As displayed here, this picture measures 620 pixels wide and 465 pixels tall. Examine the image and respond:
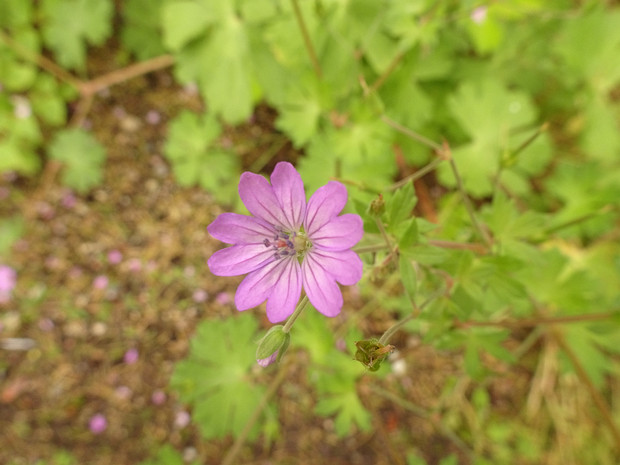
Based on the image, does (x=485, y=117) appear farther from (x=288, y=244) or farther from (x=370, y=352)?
(x=370, y=352)

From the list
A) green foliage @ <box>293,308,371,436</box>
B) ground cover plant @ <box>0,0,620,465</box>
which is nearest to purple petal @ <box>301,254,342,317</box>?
ground cover plant @ <box>0,0,620,465</box>

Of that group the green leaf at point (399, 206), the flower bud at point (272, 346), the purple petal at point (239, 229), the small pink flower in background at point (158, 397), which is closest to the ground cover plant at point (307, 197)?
the small pink flower in background at point (158, 397)

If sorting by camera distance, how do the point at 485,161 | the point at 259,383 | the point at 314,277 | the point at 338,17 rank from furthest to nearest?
the point at 259,383 < the point at 485,161 < the point at 338,17 < the point at 314,277

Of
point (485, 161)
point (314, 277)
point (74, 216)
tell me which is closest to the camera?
point (314, 277)

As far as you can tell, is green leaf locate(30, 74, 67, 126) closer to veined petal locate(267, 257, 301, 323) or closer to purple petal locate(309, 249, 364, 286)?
veined petal locate(267, 257, 301, 323)

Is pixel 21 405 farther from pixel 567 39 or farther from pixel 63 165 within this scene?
pixel 567 39

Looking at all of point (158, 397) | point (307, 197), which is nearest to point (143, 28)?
point (307, 197)

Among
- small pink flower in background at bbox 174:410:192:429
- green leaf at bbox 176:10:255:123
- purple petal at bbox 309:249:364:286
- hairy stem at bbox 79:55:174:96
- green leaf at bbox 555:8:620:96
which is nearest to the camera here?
purple petal at bbox 309:249:364:286

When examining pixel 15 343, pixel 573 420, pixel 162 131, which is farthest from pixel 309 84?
pixel 573 420
